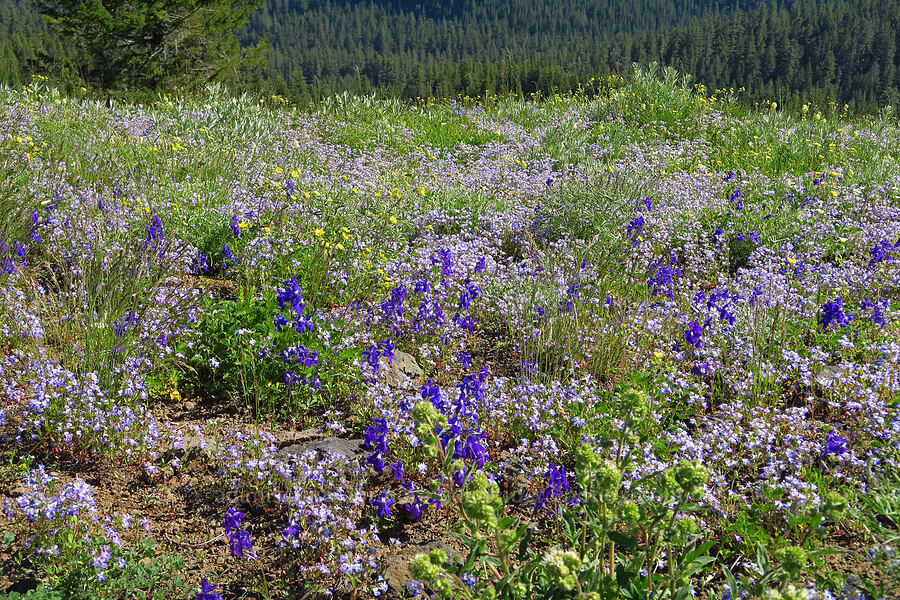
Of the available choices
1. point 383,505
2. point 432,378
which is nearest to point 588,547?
point 383,505

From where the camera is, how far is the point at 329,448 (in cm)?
338

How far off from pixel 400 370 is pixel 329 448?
1024mm

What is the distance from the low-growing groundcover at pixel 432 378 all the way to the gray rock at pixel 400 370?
0.03m

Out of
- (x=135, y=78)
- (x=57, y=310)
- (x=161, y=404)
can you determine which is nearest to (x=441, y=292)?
(x=161, y=404)

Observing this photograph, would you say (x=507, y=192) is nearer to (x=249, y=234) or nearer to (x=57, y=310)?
(x=249, y=234)

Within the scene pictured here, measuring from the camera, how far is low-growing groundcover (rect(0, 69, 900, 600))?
8.30ft

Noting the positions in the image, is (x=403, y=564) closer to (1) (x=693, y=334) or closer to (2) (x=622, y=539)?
(2) (x=622, y=539)

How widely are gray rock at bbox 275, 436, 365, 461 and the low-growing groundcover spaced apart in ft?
0.07

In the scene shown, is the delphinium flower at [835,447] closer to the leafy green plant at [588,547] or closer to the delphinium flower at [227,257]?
the leafy green plant at [588,547]

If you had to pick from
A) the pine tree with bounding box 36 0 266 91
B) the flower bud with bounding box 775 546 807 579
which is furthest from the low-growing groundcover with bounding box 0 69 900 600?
the pine tree with bounding box 36 0 266 91

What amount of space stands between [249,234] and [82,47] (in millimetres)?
14607

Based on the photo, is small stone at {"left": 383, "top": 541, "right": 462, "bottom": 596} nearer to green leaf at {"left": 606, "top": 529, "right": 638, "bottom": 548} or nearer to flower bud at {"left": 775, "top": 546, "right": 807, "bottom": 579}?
green leaf at {"left": 606, "top": 529, "right": 638, "bottom": 548}

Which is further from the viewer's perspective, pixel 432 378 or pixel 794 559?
pixel 432 378

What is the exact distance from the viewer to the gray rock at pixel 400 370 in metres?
4.12
